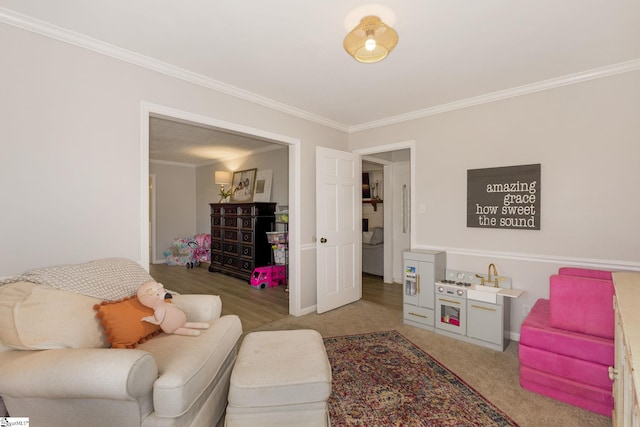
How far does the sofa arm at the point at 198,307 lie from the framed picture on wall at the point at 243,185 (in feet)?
13.6

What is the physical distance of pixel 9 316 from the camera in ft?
4.62

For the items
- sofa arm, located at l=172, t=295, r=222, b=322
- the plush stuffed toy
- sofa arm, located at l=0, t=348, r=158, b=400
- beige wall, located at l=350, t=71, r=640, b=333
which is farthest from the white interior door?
sofa arm, located at l=0, t=348, r=158, b=400

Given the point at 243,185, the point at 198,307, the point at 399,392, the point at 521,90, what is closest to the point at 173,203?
the point at 243,185

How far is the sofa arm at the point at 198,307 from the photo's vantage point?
2.12m

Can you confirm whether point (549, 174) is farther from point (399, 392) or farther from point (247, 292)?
point (247, 292)

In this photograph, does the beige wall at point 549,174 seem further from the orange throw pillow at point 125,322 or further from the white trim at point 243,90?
the orange throw pillow at point 125,322

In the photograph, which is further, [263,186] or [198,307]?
[263,186]

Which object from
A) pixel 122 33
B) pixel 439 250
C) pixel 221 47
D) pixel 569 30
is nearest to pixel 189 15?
pixel 221 47

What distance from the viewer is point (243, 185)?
254 inches

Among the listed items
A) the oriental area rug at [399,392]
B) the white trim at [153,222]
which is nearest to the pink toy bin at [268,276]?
the oriental area rug at [399,392]

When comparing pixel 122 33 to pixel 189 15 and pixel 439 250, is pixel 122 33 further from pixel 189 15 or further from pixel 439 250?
pixel 439 250

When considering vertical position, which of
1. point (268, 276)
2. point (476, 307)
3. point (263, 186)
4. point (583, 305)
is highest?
point (263, 186)

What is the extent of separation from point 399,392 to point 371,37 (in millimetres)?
2361

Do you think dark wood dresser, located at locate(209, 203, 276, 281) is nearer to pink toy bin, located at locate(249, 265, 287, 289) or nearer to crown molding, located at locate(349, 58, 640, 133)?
pink toy bin, located at locate(249, 265, 287, 289)
